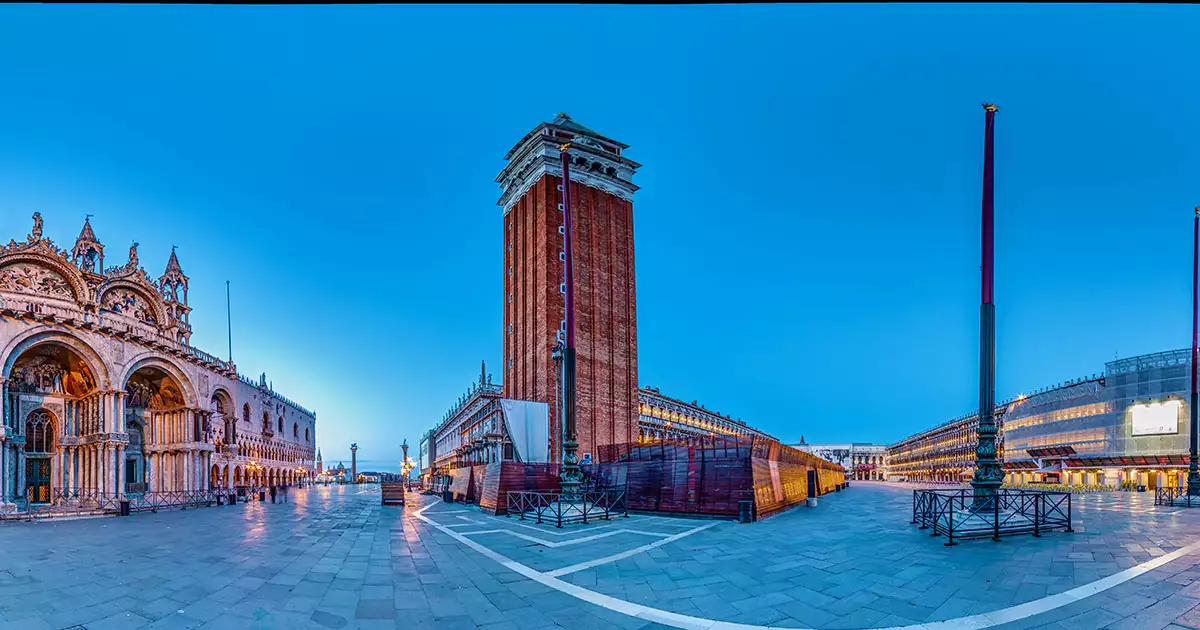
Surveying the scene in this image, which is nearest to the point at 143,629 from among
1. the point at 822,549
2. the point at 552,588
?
the point at 552,588

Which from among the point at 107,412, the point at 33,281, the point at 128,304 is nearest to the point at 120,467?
the point at 107,412

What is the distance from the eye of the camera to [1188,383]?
61406 millimetres

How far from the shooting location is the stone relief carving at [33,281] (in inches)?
1302

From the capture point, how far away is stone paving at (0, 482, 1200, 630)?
855 cm

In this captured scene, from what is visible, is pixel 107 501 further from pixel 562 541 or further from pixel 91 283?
pixel 562 541

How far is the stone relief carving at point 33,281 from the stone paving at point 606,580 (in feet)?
74.6

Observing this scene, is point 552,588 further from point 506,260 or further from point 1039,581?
point 506,260

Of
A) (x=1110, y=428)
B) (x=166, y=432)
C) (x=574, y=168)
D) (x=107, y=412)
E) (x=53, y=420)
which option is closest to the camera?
(x=107, y=412)

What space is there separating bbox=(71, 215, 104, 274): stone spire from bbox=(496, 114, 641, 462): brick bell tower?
102 feet

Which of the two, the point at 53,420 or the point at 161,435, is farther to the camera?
the point at 161,435

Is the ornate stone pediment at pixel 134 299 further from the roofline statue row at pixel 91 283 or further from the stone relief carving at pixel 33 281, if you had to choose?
the stone relief carving at pixel 33 281

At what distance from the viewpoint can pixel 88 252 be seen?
41875 millimetres

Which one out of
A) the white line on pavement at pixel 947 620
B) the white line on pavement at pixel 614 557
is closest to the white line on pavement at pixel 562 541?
the white line on pavement at pixel 614 557

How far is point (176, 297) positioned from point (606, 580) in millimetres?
53618
